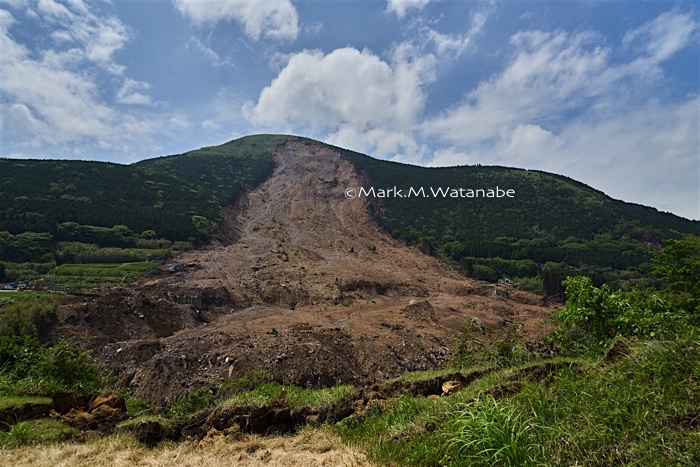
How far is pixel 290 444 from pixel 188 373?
1015 cm

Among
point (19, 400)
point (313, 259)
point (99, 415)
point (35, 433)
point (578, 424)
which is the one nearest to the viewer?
point (578, 424)

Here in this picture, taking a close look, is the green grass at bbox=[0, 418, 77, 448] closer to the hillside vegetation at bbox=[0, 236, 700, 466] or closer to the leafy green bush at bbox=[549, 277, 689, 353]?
the hillside vegetation at bbox=[0, 236, 700, 466]

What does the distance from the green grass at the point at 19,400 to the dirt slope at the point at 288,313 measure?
20.0ft

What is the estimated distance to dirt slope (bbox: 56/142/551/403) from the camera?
13695 millimetres

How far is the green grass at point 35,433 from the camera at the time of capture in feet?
16.1

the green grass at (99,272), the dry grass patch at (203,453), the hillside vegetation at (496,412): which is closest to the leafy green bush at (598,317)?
the hillside vegetation at (496,412)

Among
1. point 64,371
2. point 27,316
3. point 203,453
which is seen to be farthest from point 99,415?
point 27,316

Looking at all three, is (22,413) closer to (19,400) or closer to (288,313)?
(19,400)

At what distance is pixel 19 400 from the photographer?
19.1 ft

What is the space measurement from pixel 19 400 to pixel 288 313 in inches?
674

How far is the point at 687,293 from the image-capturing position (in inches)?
597

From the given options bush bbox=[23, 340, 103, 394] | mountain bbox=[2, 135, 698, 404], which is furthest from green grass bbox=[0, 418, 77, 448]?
mountain bbox=[2, 135, 698, 404]

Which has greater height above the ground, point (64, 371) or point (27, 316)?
point (64, 371)

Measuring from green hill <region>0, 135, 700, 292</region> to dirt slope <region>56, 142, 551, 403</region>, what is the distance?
736 centimetres
